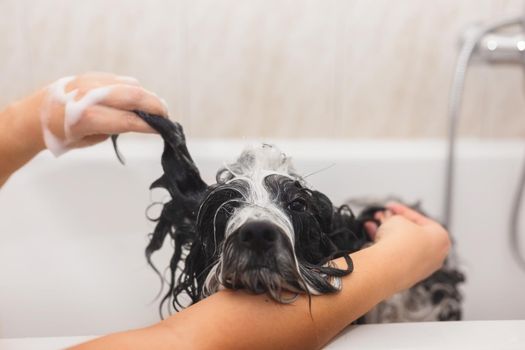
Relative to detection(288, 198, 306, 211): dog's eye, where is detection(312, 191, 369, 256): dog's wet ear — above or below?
below

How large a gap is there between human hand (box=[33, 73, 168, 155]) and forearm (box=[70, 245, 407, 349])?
269 mm

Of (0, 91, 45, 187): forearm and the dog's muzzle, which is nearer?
the dog's muzzle

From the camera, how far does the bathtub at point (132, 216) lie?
86 centimetres

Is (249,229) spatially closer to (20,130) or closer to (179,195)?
(179,195)

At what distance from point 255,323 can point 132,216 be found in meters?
0.55

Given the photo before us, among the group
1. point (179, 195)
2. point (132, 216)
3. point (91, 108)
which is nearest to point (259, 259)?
point (179, 195)

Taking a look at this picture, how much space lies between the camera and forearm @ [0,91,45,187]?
745 mm

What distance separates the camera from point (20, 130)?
2.46 ft

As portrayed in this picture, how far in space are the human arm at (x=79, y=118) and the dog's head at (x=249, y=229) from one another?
0.04 metres

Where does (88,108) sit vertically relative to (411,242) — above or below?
above

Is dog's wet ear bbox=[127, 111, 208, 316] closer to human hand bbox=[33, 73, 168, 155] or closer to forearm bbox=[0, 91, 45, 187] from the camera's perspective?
human hand bbox=[33, 73, 168, 155]

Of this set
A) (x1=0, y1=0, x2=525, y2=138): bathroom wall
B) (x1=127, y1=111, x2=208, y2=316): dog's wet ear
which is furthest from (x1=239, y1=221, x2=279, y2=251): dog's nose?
(x1=0, y1=0, x2=525, y2=138): bathroom wall

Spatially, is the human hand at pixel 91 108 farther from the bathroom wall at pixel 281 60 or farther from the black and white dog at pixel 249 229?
the bathroom wall at pixel 281 60

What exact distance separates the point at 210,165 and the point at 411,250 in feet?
0.99
